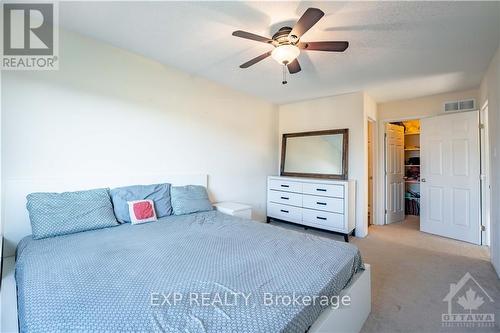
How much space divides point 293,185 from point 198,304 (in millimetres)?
3136

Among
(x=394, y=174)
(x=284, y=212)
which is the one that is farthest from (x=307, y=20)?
(x=394, y=174)

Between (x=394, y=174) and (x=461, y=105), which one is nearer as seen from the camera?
(x=461, y=105)

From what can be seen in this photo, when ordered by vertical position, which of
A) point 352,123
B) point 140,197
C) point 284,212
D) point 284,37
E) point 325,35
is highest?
point 325,35

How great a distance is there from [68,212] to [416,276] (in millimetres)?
3365

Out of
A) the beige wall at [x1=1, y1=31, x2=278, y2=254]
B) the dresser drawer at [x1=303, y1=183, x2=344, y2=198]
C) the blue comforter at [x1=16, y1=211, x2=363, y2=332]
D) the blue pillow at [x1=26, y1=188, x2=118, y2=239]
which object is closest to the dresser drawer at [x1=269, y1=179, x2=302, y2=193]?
the dresser drawer at [x1=303, y1=183, x2=344, y2=198]

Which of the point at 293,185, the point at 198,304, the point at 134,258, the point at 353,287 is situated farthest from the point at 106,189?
the point at 293,185

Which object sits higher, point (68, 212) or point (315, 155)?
point (315, 155)

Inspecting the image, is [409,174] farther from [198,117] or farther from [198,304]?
[198,304]

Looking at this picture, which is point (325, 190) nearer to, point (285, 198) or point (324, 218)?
point (324, 218)

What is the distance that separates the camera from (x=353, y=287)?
1.53 m

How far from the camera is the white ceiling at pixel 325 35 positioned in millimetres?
1783

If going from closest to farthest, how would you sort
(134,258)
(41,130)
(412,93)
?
(134,258)
(41,130)
(412,93)

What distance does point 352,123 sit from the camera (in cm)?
377

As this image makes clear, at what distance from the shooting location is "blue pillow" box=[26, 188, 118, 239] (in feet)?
5.92
